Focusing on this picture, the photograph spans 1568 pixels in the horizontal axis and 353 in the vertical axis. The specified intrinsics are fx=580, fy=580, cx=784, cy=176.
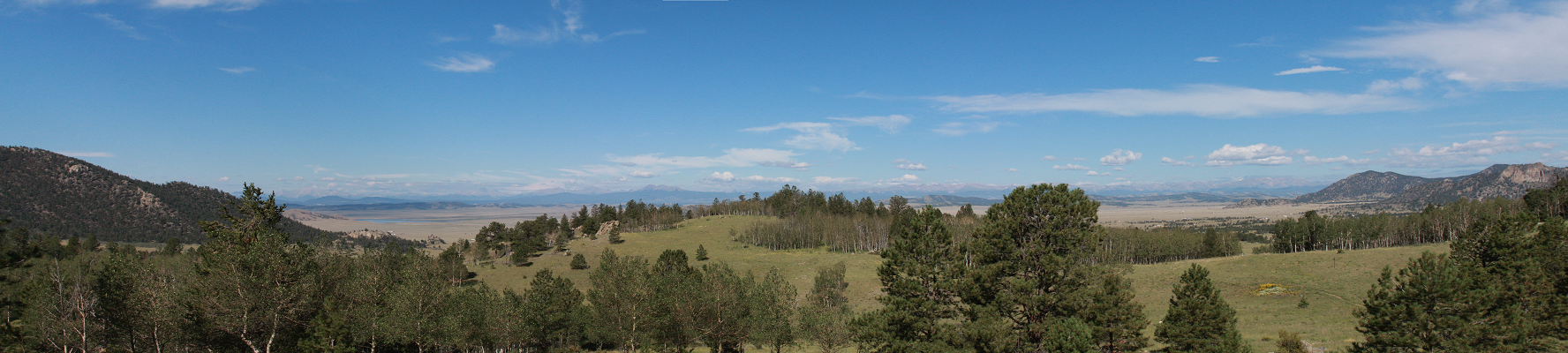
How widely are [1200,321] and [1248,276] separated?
46665 mm

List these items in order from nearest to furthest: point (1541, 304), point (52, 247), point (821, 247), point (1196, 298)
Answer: point (1196, 298) → point (1541, 304) → point (52, 247) → point (821, 247)

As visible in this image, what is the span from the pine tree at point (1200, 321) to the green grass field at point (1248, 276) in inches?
436

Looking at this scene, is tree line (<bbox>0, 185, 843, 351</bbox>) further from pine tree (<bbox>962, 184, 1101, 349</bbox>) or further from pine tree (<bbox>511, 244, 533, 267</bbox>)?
pine tree (<bbox>511, 244, 533, 267</bbox>)

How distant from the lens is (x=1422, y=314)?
26.9 m

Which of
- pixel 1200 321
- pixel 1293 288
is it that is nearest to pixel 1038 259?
pixel 1200 321

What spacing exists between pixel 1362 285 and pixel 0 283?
370ft

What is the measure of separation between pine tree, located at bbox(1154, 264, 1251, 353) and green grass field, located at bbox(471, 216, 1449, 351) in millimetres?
11074

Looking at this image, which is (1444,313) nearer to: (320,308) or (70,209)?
(320,308)

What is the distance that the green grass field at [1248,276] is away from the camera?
4538 cm

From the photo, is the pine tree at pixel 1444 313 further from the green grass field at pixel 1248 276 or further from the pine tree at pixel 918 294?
the pine tree at pixel 918 294

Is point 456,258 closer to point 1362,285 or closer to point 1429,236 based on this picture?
point 1362,285

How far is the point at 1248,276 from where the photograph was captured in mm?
64125

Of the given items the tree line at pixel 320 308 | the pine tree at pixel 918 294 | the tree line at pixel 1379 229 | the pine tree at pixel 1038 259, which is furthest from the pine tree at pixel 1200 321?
the tree line at pixel 1379 229

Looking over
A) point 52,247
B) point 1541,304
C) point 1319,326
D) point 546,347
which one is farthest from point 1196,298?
point 52,247
